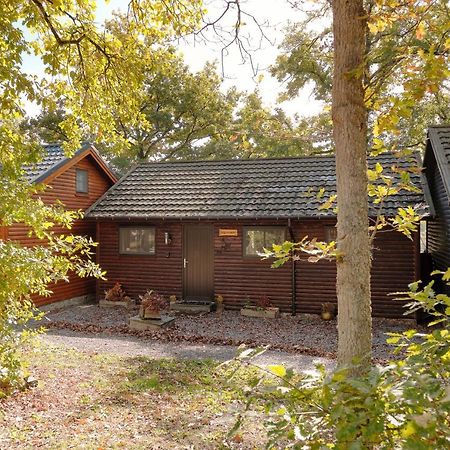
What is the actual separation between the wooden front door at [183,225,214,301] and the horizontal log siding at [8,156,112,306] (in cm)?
396

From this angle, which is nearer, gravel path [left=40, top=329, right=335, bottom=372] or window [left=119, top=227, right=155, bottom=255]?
gravel path [left=40, top=329, right=335, bottom=372]

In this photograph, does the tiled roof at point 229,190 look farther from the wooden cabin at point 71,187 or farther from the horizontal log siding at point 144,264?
the wooden cabin at point 71,187

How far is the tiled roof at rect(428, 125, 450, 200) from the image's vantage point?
998 centimetres

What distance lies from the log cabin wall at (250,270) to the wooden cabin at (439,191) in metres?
1.00

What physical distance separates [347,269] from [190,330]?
857 centimetres

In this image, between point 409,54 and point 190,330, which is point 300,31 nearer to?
point 190,330

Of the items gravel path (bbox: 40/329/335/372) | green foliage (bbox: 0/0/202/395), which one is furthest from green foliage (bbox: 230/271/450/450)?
gravel path (bbox: 40/329/335/372)

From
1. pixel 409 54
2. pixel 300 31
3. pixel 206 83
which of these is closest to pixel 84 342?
pixel 409 54

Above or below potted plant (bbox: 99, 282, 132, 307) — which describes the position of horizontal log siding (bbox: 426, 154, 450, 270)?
above

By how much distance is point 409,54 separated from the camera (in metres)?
3.02

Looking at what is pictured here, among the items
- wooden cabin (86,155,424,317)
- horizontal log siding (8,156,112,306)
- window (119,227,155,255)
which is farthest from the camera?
window (119,227,155,255)

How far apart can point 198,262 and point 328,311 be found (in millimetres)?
4494

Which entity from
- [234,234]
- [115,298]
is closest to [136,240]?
[115,298]

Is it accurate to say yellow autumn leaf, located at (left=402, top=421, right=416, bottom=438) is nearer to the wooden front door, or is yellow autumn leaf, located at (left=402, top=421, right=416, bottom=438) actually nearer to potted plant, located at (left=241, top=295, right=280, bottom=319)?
potted plant, located at (left=241, top=295, right=280, bottom=319)
